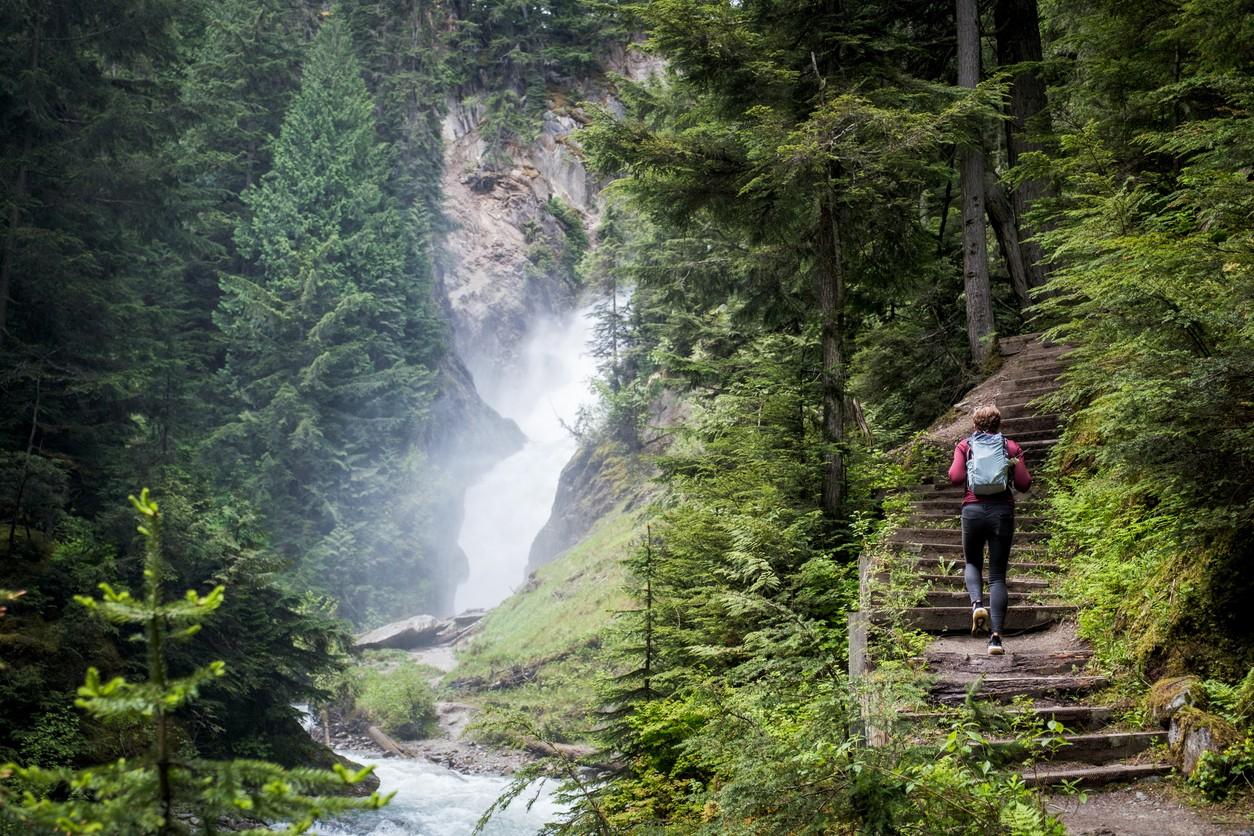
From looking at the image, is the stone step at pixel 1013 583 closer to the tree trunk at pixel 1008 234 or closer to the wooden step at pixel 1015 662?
the wooden step at pixel 1015 662

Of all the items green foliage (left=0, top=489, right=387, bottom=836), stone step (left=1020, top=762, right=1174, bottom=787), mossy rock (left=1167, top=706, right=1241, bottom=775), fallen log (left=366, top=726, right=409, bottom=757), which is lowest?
fallen log (left=366, top=726, right=409, bottom=757)

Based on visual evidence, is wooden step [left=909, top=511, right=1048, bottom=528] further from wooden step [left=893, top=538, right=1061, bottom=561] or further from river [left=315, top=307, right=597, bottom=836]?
river [left=315, top=307, right=597, bottom=836]

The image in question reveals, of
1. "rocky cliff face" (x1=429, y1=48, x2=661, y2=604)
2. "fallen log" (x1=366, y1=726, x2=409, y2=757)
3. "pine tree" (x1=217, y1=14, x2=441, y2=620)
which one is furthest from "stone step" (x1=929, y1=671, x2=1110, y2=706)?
"rocky cliff face" (x1=429, y1=48, x2=661, y2=604)

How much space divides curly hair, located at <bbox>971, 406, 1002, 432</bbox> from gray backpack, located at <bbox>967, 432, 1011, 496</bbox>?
92 millimetres

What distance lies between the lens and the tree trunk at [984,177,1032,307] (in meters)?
12.8

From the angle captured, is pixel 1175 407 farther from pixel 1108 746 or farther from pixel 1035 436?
pixel 1035 436

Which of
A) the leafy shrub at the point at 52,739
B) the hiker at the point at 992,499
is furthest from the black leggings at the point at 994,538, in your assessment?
the leafy shrub at the point at 52,739

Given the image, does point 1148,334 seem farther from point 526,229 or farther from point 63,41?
point 526,229

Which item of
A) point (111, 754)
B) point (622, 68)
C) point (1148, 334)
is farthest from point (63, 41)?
point (622, 68)

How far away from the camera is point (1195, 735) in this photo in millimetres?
4402

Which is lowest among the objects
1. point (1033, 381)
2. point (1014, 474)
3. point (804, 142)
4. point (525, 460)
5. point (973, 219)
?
point (1014, 474)

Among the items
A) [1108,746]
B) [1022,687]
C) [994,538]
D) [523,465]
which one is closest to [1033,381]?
[994,538]

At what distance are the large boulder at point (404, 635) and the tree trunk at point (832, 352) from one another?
22.4 meters

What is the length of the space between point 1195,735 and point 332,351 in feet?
102
